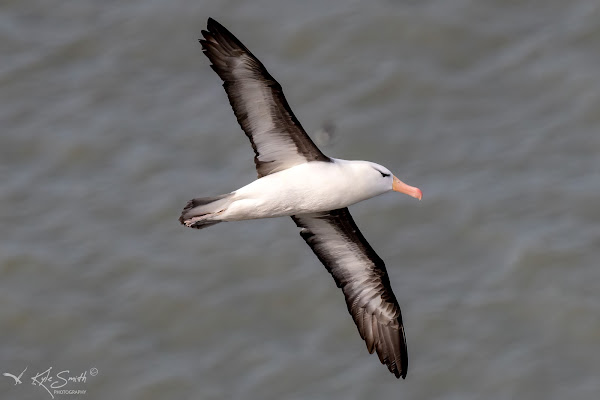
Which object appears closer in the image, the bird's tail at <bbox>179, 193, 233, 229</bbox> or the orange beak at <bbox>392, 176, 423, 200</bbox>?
the bird's tail at <bbox>179, 193, 233, 229</bbox>

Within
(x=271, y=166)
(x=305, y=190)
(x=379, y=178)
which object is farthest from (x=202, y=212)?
(x=379, y=178)

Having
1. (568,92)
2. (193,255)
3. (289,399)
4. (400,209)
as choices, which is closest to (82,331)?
(193,255)

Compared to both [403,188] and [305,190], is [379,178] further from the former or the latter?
[305,190]

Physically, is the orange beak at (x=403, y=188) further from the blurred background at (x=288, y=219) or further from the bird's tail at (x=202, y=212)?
the blurred background at (x=288, y=219)

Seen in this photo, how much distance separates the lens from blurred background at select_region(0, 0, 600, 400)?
17000 mm

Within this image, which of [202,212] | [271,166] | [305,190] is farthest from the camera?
[271,166]

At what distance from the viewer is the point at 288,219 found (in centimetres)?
1872

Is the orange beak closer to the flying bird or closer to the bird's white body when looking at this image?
the flying bird

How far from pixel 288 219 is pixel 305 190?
5.28 m

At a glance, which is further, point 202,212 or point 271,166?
point 271,166

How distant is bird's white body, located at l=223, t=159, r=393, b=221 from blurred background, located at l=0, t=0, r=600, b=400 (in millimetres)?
3648
